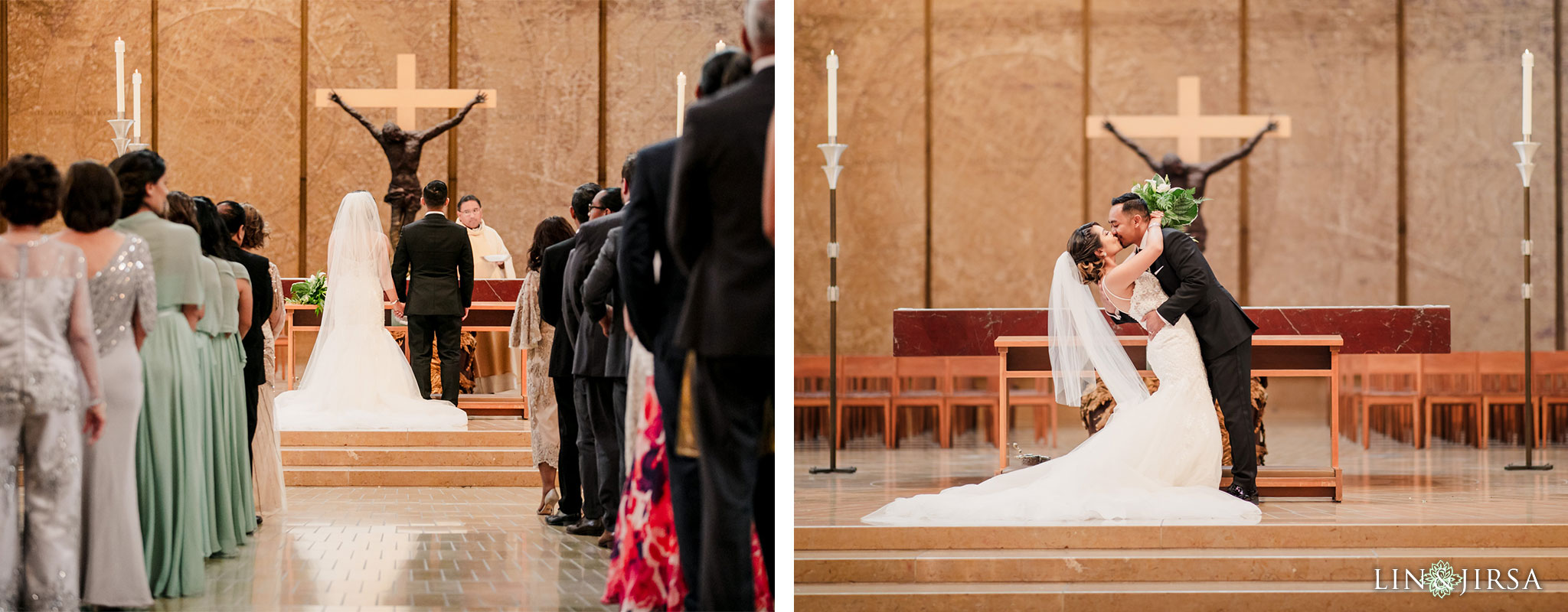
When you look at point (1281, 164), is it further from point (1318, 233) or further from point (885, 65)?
point (885, 65)

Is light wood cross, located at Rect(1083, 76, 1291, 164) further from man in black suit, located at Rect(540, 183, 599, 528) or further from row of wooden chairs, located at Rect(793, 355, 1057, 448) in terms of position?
man in black suit, located at Rect(540, 183, 599, 528)

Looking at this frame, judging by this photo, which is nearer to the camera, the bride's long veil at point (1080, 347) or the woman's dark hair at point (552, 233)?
the woman's dark hair at point (552, 233)

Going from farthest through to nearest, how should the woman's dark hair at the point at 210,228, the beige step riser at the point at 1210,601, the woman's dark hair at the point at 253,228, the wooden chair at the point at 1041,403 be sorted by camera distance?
the wooden chair at the point at 1041,403, the woman's dark hair at the point at 253,228, the beige step riser at the point at 1210,601, the woman's dark hair at the point at 210,228

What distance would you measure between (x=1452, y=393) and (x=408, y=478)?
273 inches

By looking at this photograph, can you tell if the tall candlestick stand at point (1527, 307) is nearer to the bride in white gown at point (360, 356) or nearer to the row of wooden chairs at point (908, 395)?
the row of wooden chairs at point (908, 395)

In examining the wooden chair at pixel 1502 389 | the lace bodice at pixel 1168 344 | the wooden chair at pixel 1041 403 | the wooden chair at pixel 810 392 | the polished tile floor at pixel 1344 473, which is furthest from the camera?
the wooden chair at pixel 810 392

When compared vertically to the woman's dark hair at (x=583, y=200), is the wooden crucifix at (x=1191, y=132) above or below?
above

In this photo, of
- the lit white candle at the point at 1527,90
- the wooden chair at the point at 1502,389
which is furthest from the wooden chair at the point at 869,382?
the lit white candle at the point at 1527,90

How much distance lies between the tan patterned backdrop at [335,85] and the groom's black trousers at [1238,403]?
8.60 ft

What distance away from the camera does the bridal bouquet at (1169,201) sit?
5.82 meters

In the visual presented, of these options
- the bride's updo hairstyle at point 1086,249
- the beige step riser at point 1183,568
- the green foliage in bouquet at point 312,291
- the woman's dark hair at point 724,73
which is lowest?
the beige step riser at point 1183,568

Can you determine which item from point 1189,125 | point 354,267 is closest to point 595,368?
point 354,267

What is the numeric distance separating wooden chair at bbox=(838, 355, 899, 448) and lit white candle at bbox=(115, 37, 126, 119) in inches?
A: 221

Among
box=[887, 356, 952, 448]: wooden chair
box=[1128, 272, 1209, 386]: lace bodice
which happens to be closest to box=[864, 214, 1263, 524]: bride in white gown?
box=[1128, 272, 1209, 386]: lace bodice
